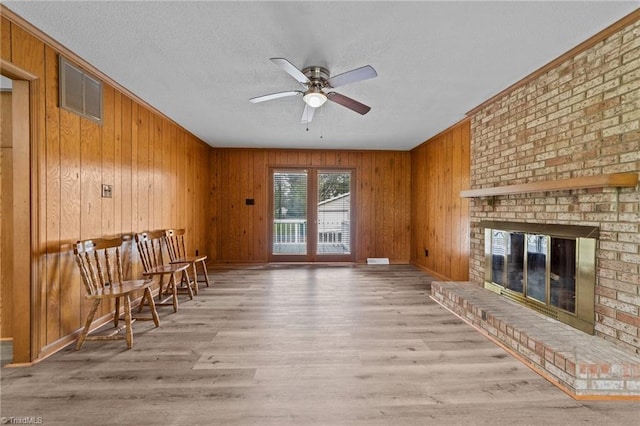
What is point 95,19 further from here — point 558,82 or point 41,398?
point 558,82

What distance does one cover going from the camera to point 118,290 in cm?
247

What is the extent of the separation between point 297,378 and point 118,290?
1769 millimetres

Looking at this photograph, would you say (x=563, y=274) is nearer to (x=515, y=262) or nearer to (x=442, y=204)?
(x=515, y=262)

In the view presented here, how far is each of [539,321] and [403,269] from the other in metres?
3.18

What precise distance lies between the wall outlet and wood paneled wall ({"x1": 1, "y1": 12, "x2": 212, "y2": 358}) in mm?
52

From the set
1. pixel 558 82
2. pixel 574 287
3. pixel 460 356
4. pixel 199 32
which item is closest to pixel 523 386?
pixel 460 356

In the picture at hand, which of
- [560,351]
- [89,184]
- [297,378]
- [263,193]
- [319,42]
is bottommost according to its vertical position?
[297,378]

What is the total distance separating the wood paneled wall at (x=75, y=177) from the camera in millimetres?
2201

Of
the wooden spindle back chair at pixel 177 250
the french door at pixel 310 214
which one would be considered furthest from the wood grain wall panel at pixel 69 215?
the french door at pixel 310 214

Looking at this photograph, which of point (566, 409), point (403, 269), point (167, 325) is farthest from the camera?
point (403, 269)

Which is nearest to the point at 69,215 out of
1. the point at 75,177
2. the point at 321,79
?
the point at 75,177

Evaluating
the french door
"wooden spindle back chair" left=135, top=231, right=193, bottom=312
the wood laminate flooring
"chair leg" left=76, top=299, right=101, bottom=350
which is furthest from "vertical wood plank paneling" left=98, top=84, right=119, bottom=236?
the french door

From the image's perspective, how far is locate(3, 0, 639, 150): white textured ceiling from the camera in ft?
6.16

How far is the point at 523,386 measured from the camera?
75.4 inches
